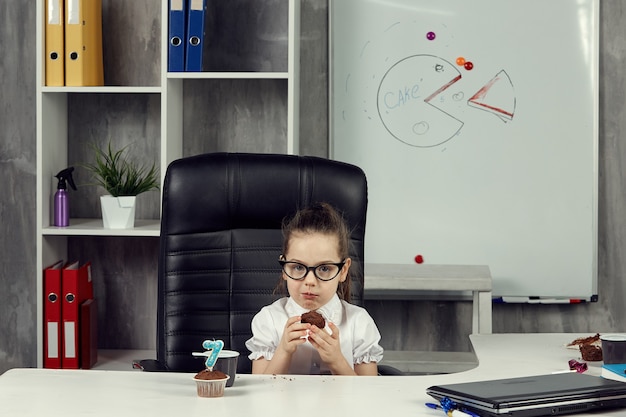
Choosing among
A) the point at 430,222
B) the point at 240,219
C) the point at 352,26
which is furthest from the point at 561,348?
the point at 352,26

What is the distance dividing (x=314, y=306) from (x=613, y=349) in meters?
0.66

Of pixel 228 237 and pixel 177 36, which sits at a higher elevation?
pixel 177 36

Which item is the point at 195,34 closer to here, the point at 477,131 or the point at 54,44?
the point at 54,44

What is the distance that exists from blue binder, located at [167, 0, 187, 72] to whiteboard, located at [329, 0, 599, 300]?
1.97 ft

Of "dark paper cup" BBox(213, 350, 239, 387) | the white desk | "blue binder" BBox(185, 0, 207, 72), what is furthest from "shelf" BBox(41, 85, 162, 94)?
"dark paper cup" BBox(213, 350, 239, 387)

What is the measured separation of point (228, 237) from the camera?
92.2 inches

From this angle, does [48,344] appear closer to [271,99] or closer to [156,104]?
[156,104]

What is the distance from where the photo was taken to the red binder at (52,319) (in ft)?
10.5

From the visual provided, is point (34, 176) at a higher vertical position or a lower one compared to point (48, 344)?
higher

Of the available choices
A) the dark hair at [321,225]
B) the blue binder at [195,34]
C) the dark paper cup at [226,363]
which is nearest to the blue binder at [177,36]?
the blue binder at [195,34]

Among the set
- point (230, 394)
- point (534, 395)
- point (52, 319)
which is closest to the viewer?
point (534, 395)

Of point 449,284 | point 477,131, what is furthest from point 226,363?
point 477,131

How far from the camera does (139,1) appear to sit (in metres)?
3.53

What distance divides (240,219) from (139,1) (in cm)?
153
